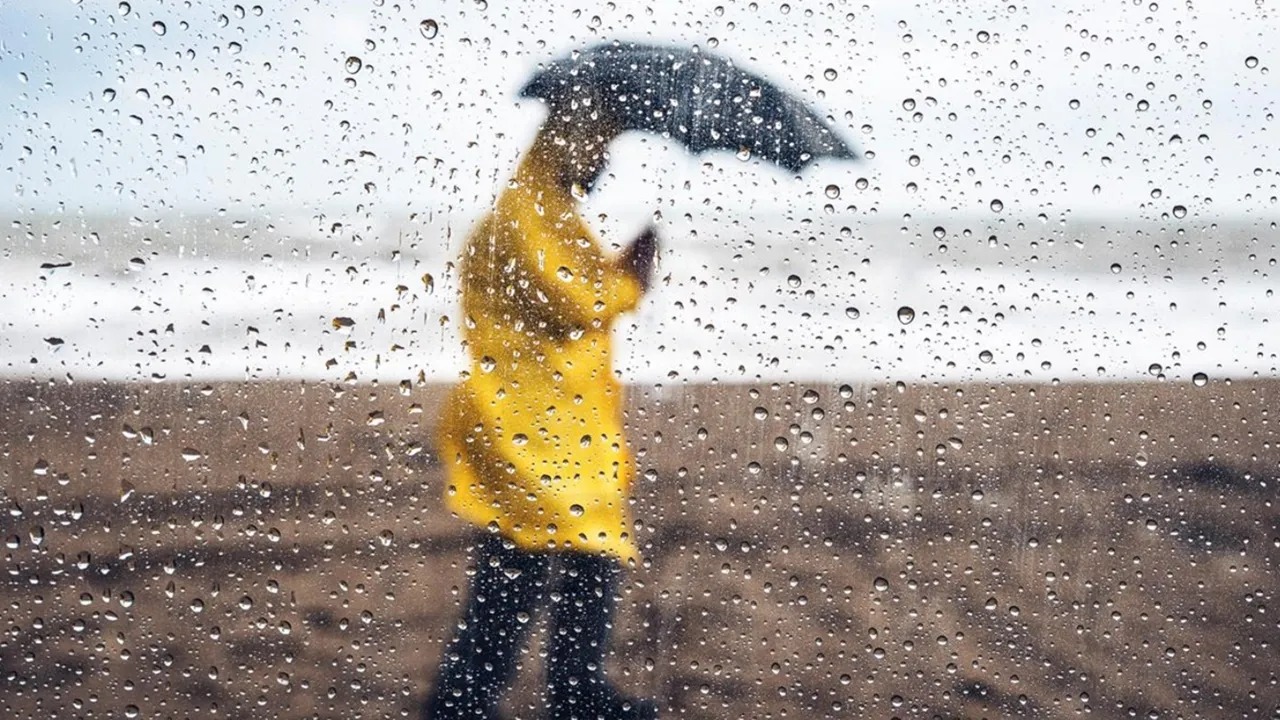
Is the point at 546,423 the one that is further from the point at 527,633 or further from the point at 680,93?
the point at 680,93

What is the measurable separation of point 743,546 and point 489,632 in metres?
0.27

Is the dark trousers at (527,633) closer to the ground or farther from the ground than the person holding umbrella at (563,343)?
closer to the ground

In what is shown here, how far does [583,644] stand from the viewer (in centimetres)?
95

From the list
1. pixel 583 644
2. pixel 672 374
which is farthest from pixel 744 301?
pixel 583 644

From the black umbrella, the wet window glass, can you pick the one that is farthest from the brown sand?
the black umbrella

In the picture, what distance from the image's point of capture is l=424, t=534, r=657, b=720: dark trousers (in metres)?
0.94

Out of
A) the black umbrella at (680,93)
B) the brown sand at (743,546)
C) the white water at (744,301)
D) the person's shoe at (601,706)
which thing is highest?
the black umbrella at (680,93)

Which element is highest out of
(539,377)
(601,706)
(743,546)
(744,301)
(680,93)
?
(680,93)

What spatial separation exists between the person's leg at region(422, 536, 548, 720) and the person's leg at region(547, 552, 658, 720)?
27 mm

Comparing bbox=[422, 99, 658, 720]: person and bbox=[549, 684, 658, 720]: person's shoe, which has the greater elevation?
bbox=[422, 99, 658, 720]: person

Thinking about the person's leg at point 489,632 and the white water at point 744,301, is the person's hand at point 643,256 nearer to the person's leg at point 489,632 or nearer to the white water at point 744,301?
the white water at point 744,301

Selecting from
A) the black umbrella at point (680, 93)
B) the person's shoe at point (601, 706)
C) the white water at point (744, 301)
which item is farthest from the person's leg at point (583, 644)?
the black umbrella at point (680, 93)

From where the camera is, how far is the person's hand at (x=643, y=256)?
2.95ft

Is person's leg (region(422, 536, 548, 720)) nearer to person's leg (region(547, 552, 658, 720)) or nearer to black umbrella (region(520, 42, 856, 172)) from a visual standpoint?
person's leg (region(547, 552, 658, 720))
